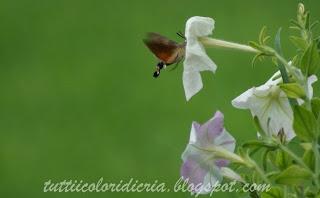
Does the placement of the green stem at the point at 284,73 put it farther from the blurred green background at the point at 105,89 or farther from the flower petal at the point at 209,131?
the blurred green background at the point at 105,89

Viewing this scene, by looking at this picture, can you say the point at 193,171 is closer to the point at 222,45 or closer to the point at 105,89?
the point at 222,45

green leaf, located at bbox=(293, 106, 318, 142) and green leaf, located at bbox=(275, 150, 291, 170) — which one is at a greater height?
green leaf, located at bbox=(293, 106, 318, 142)

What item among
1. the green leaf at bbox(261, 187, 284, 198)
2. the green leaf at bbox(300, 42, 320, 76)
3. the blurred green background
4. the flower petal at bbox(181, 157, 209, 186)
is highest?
the green leaf at bbox(300, 42, 320, 76)

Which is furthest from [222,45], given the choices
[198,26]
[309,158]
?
[309,158]

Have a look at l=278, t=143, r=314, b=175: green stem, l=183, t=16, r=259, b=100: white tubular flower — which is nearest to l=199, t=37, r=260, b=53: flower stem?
l=183, t=16, r=259, b=100: white tubular flower

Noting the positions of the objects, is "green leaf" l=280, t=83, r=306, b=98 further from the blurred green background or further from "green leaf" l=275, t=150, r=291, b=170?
the blurred green background

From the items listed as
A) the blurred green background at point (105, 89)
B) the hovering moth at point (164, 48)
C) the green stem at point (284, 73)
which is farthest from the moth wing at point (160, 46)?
the blurred green background at point (105, 89)

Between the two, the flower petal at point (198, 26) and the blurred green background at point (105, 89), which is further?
the blurred green background at point (105, 89)
